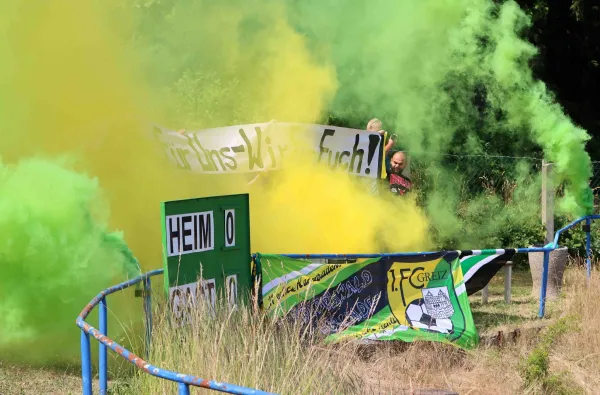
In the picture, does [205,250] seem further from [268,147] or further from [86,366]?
[268,147]

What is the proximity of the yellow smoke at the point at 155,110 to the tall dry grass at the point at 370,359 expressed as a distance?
2860 millimetres

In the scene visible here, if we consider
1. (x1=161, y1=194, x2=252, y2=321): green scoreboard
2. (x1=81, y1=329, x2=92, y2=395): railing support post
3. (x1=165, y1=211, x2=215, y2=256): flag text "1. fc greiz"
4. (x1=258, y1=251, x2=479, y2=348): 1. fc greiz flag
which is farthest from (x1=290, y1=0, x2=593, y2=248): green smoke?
(x1=81, y1=329, x2=92, y2=395): railing support post

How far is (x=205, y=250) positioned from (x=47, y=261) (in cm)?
155

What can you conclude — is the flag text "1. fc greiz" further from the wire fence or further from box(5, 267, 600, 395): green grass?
the wire fence

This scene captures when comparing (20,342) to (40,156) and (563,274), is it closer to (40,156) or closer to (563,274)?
(40,156)

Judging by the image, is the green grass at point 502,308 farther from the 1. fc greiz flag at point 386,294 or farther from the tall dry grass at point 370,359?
the 1. fc greiz flag at point 386,294

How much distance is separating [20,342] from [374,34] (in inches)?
255

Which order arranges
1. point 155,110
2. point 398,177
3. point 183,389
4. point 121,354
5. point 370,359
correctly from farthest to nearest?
point 398,177 < point 155,110 < point 370,359 < point 121,354 < point 183,389

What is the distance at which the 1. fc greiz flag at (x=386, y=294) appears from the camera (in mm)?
7383

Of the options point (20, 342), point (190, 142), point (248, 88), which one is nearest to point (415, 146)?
point (248, 88)

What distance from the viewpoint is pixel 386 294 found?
792cm

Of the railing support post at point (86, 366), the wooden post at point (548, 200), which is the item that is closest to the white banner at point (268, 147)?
the wooden post at point (548, 200)

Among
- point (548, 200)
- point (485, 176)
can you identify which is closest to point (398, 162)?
point (548, 200)

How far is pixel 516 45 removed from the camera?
441 inches
